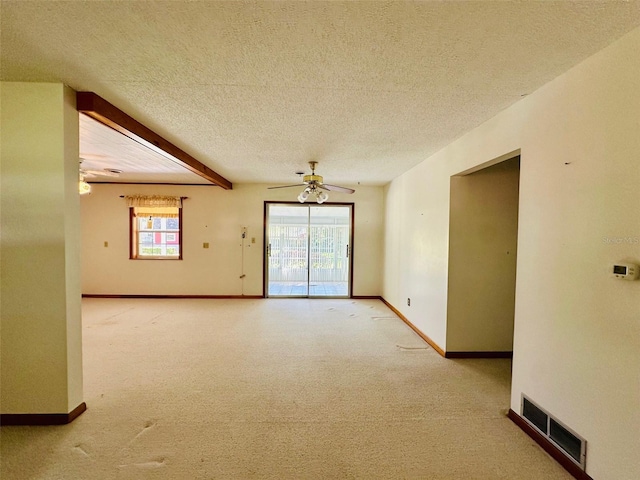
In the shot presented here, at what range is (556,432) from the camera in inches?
66.5

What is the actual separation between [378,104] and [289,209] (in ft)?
13.8

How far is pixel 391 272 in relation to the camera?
203 inches

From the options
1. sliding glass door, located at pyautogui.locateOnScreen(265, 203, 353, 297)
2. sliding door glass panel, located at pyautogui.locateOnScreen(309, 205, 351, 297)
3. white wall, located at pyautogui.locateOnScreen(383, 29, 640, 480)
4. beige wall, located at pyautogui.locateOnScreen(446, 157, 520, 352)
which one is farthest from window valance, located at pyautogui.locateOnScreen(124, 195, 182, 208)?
white wall, located at pyautogui.locateOnScreen(383, 29, 640, 480)

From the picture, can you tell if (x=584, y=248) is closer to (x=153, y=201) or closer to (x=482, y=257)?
(x=482, y=257)

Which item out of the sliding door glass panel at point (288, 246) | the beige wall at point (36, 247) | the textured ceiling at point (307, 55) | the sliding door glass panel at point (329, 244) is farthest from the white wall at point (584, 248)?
the sliding door glass panel at point (288, 246)

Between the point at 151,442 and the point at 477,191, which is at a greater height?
the point at 477,191

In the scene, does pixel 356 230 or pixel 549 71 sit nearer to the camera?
pixel 549 71

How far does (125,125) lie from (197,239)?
3.61 m

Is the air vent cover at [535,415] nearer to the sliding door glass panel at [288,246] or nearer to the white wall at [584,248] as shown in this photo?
the white wall at [584,248]

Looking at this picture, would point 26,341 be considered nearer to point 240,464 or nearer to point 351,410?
point 240,464

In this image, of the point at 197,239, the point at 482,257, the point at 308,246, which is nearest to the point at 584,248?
the point at 482,257

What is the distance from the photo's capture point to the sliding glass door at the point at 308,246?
5961 mm

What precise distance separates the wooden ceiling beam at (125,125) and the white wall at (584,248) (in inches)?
116

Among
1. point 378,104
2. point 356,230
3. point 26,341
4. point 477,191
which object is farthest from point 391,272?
point 26,341
